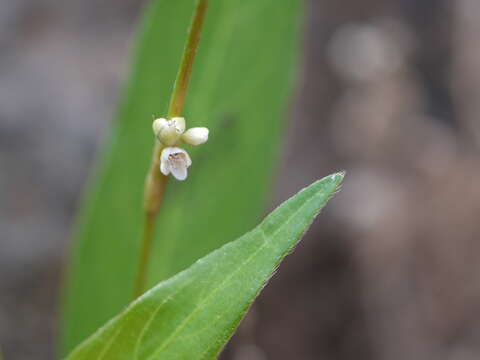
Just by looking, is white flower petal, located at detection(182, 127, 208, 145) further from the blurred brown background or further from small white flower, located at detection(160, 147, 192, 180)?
the blurred brown background

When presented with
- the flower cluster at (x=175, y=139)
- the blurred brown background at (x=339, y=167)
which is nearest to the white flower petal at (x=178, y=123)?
the flower cluster at (x=175, y=139)

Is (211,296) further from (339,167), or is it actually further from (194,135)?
(339,167)

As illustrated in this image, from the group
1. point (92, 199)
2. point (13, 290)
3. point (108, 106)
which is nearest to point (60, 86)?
point (108, 106)

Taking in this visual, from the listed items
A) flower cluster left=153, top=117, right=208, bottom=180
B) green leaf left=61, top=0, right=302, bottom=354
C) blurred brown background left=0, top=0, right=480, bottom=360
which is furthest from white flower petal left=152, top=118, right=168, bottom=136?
blurred brown background left=0, top=0, right=480, bottom=360

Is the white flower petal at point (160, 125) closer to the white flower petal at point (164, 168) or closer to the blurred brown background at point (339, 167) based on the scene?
the white flower petal at point (164, 168)

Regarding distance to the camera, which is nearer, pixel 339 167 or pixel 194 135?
pixel 194 135

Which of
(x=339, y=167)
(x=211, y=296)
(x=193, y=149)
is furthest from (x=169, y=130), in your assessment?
(x=339, y=167)
